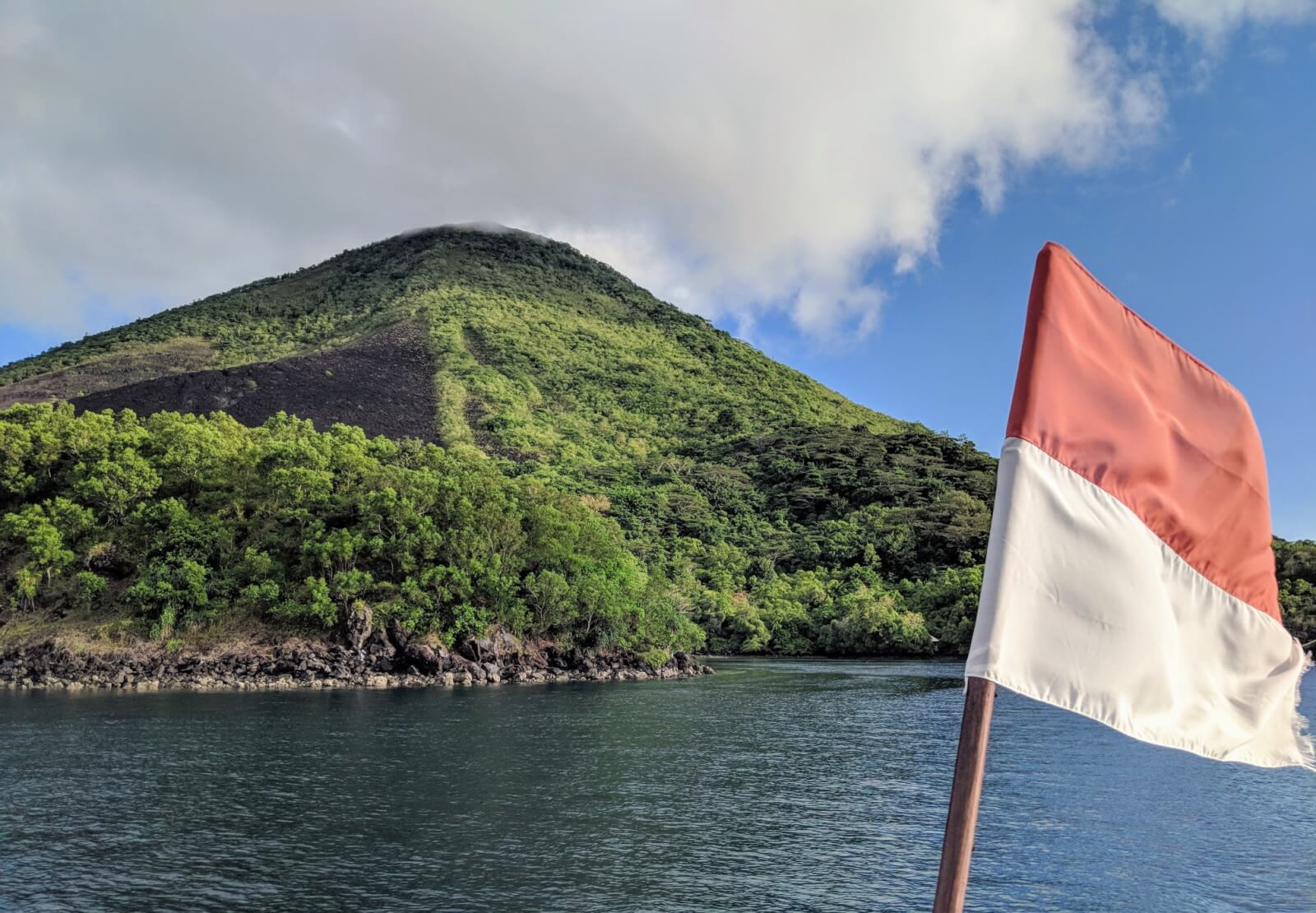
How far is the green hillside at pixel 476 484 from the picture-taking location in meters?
63.4

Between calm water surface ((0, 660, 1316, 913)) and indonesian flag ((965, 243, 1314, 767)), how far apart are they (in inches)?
569

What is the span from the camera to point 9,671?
55.9 metres

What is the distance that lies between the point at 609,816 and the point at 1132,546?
21621 mm

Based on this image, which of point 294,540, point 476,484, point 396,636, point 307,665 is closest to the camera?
point 307,665

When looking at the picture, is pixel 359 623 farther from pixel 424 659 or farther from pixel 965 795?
pixel 965 795

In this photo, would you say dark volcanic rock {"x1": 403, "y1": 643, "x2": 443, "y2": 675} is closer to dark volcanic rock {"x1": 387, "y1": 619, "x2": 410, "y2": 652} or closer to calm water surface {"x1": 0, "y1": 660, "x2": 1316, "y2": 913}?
dark volcanic rock {"x1": 387, "y1": 619, "x2": 410, "y2": 652}

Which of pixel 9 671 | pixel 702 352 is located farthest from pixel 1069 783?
pixel 702 352

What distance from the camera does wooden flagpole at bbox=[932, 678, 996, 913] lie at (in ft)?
12.1

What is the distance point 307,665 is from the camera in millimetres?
58562

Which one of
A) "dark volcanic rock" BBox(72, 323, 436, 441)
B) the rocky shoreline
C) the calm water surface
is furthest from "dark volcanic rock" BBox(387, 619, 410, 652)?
"dark volcanic rock" BBox(72, 323, 436, 441)

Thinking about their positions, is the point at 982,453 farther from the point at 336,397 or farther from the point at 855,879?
the point at 855,879

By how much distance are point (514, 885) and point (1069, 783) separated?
18.6 m

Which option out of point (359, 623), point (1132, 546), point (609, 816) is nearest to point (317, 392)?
point (359, 623)

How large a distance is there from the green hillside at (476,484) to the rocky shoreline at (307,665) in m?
1.82
